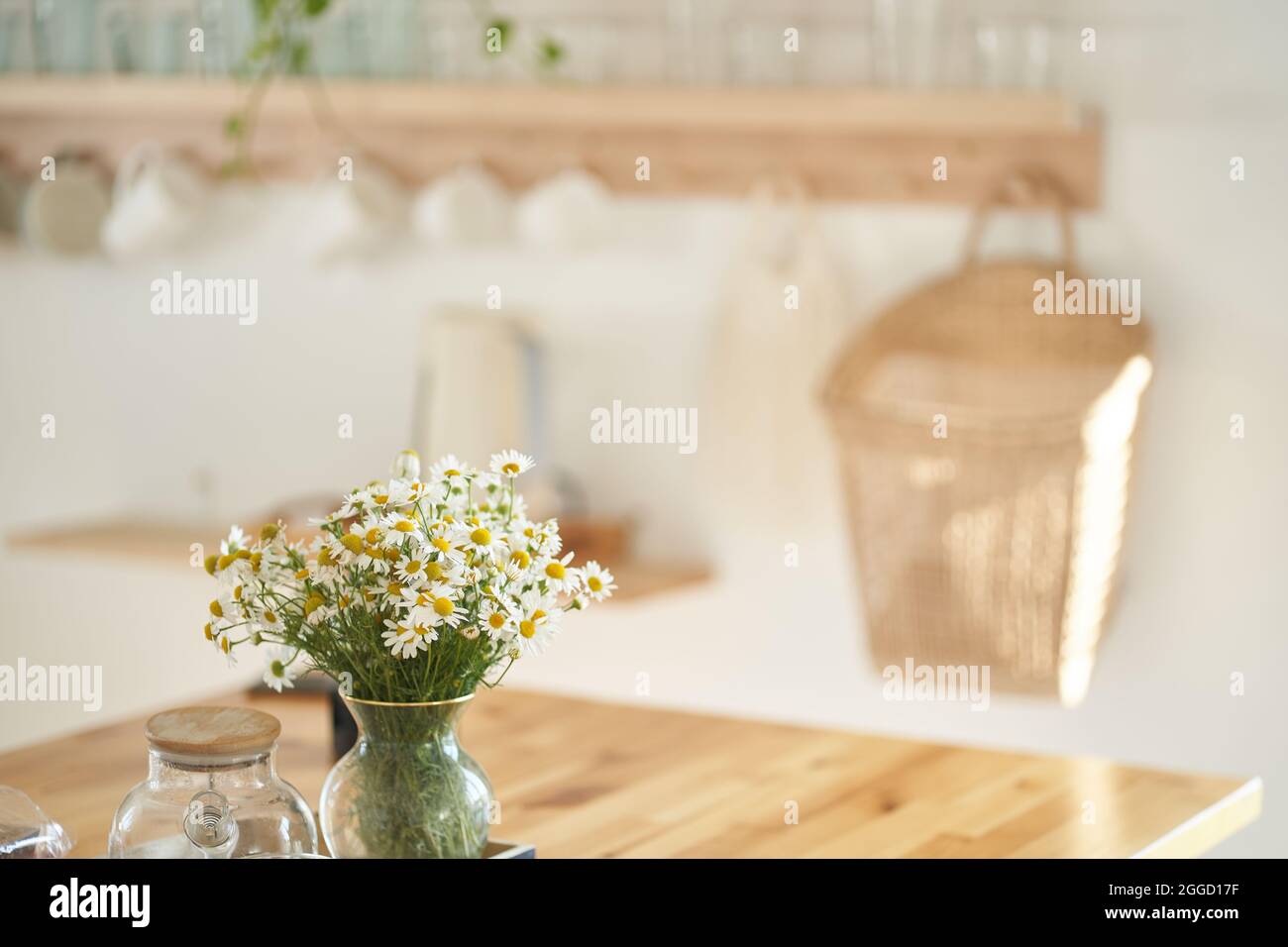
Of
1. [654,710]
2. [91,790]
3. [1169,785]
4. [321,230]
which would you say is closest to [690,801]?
[654,710]

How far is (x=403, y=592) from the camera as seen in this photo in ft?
3.81

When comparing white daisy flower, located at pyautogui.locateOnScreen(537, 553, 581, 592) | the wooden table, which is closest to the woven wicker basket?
the wooden table

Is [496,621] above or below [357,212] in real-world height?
below

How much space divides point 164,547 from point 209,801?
2086 mm

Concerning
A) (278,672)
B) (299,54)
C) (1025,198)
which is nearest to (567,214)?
(299,54)

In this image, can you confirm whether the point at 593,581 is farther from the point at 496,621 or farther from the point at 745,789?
the point at 745,789

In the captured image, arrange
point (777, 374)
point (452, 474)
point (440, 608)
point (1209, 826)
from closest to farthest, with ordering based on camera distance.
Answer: point (440, 608)
point (452, 474)
point (1209, 826)
point (777, 374)

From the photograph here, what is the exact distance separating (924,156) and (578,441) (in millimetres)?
822

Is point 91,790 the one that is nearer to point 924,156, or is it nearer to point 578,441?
point 578,441

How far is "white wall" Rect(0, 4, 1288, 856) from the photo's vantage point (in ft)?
8.81

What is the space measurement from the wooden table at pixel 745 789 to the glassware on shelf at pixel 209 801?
28 centimetres

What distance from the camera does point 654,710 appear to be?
196 centimetres

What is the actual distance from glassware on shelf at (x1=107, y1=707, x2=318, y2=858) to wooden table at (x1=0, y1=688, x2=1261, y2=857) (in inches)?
11.2

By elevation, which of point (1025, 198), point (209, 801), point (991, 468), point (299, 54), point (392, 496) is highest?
point (299, 54)
